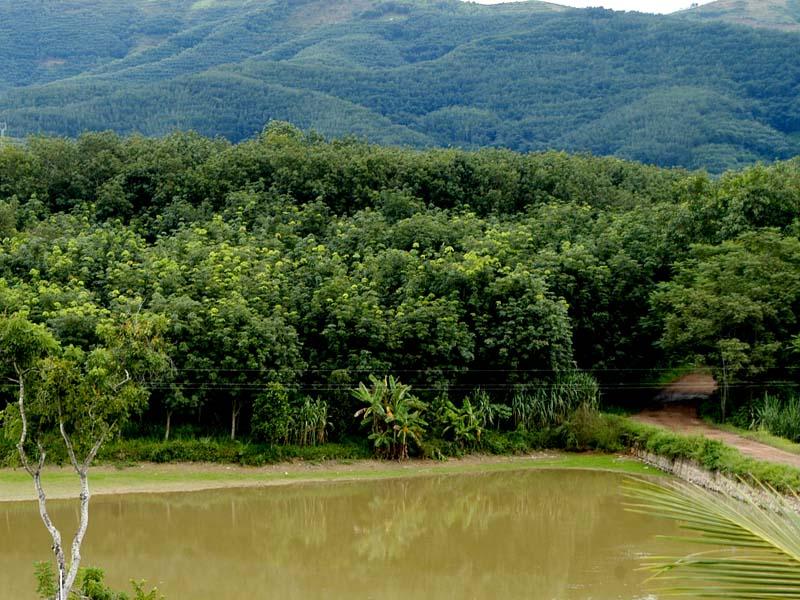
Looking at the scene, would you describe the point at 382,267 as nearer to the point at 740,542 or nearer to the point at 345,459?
the point at 345,459

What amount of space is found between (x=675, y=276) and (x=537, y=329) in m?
5.43

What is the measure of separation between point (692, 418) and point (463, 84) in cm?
8413

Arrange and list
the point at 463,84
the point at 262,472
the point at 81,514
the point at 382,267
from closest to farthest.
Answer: the point at 81,514 < the point at 262,472 < the point at 382,267 < the point at 463,84

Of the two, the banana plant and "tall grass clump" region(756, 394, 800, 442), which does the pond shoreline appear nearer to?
the banana plant

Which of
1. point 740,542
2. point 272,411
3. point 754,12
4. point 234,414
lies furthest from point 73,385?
point 754,12

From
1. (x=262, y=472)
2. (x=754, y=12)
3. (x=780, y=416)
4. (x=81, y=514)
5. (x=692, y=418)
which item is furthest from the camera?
(x=754, y=12)

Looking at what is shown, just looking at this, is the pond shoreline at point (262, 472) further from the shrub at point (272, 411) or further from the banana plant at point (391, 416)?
the shrub at point (272, 411)

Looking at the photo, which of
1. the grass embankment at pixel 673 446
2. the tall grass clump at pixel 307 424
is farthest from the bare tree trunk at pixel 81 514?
the tall grass clump at pixel 307 424

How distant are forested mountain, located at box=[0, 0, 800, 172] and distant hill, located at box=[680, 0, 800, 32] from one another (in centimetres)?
270

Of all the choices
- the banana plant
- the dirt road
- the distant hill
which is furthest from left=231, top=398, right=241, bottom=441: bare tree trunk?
the distant hill

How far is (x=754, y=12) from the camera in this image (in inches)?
5714

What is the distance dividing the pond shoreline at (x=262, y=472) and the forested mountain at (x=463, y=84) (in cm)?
5819

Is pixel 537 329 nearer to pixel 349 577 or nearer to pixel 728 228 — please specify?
pixel 728 228

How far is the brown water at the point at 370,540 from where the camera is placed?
57.4 ft
